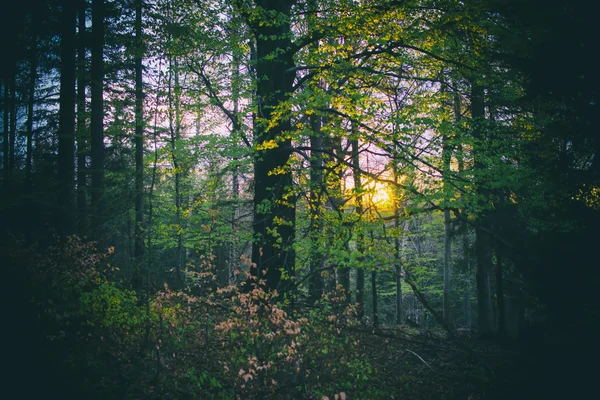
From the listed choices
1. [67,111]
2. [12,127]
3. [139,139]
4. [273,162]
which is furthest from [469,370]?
[12,127]

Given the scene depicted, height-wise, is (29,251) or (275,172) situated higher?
(275,172)

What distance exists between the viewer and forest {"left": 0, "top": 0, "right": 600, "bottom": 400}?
3.02 m

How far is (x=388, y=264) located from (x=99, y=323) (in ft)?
18.9

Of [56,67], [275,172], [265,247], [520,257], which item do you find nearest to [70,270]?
[265,247]

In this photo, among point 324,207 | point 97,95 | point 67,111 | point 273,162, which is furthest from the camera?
point 97,95

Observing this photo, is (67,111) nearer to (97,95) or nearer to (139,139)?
(97,95)

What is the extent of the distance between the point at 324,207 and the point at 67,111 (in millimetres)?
8915

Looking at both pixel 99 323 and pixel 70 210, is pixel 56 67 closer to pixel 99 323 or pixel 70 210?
pixel 70 210

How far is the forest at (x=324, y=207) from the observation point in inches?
119

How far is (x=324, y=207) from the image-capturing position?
7.93 m

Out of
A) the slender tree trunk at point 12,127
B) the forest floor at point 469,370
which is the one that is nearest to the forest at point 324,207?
the forest floor at point 469,370

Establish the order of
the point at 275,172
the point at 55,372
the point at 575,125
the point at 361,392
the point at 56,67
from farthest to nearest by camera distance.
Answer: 1. the point at 56,67
2. the point at 275,172
3. the point at 361,392
4. the point at 55,372
5. the point at 575,125

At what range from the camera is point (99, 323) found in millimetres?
6055

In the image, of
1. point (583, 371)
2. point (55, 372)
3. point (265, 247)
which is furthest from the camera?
point (265, 247)
